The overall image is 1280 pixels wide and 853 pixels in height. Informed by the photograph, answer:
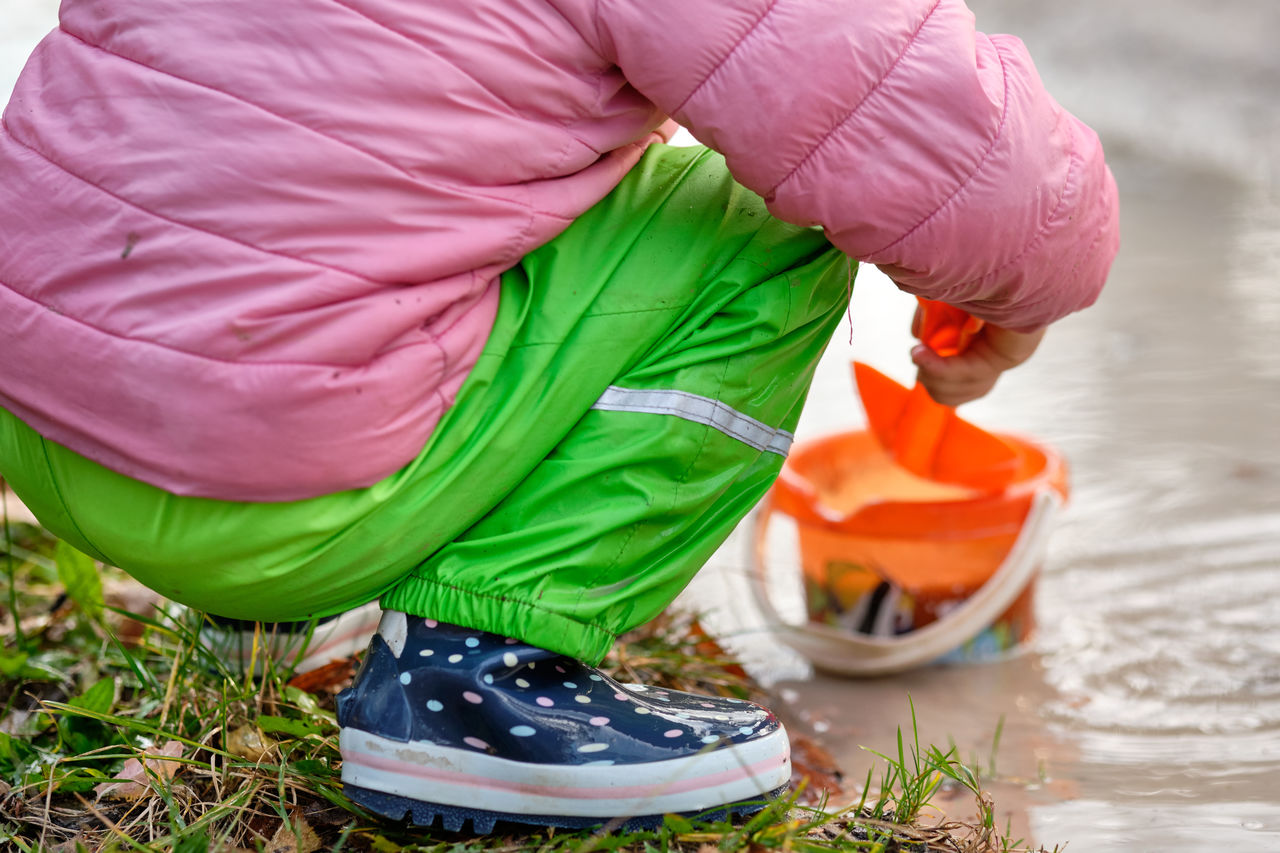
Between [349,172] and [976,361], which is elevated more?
[976,361]

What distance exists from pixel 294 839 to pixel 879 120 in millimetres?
796

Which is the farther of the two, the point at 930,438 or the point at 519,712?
the point at 930,438

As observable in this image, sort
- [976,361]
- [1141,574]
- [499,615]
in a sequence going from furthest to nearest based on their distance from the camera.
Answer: [1141,574], [976,361], [499,615]

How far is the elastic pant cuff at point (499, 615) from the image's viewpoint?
1.06 m

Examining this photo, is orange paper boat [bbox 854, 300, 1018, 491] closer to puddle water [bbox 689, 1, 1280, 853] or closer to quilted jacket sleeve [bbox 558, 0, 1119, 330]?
puddle water [bbox 689, 1, 1280, 853]

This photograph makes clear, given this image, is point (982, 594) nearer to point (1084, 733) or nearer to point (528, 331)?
point (1084, 733)

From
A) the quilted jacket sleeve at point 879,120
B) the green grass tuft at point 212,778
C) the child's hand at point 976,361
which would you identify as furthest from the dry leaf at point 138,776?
the child's hand at point 976,361

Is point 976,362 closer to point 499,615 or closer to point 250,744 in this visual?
point 499,615

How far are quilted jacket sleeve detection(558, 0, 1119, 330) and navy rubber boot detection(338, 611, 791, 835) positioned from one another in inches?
18.1

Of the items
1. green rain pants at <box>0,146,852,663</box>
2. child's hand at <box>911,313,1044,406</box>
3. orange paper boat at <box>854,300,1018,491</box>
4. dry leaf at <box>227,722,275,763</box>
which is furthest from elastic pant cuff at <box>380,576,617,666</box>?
orange paper boat at <box>854,300,1018,491</box>

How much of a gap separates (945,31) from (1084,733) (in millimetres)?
943

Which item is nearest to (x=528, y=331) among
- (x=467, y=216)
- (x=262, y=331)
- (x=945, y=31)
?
(x=467, y=216)

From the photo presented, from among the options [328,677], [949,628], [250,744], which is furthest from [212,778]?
[949,628]

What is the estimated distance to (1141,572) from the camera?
6.41ft
